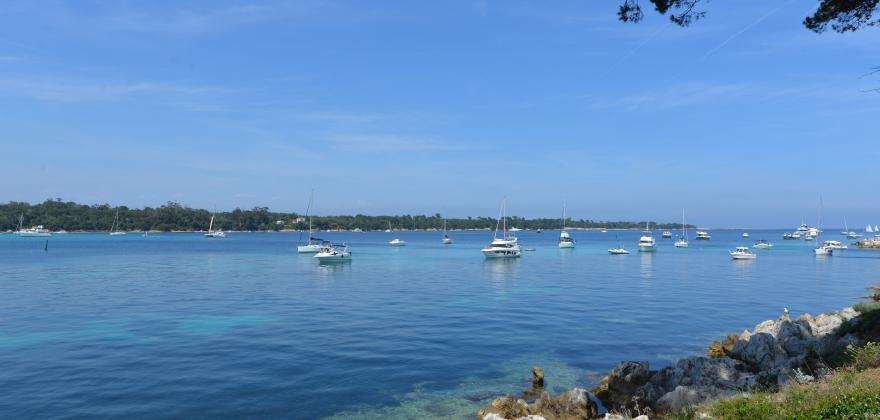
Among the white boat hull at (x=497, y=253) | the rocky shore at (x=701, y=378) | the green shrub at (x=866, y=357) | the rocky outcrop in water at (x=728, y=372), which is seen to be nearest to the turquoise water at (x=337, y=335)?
the rocky shore at (x=701, y=378)

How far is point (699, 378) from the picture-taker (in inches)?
837

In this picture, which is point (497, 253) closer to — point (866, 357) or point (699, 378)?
point (699, 378)

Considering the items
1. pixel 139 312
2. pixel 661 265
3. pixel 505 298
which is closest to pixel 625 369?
pixel 505 298

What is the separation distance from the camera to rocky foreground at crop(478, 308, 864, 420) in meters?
18.9

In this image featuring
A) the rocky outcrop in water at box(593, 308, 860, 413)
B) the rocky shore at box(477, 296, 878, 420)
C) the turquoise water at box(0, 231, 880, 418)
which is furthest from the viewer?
the turquoise water at box(0, 231, 880, 418)

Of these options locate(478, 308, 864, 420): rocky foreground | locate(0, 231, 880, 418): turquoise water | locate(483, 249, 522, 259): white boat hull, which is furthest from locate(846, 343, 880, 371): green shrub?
locate(483, 249, 522, 259): white boat hull

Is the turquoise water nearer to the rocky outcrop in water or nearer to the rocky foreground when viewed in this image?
the rocky foreground

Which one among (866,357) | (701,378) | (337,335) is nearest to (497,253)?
(337,335)

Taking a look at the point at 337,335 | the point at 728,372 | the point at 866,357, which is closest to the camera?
the point at 866,357

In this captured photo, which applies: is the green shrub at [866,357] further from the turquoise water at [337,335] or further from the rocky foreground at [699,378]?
the turquoise water at [337,335]

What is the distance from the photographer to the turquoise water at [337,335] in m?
22.4

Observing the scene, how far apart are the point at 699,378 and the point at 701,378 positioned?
74 mm

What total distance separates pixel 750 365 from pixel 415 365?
48.7 ft

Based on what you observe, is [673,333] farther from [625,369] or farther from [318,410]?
[318,410]
